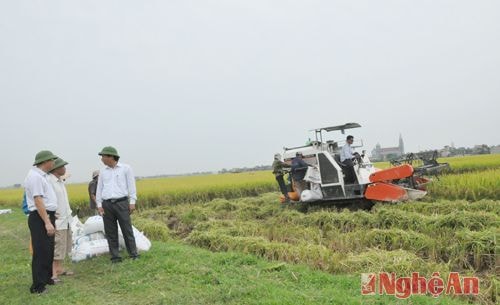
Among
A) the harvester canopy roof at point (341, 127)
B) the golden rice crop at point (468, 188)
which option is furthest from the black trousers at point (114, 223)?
the golden rice crop at point (468, 188)

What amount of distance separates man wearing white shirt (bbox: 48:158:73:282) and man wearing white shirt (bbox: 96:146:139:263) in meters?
0.50

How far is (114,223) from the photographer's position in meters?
5.77

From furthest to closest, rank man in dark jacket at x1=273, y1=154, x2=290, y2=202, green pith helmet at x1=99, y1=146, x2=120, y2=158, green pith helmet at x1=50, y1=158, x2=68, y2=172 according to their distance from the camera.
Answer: man in dark jacket at x1=273, y1=154, x2=290, y2=202, green pith helmet at x1=99, y1=146, x2=120, y2=158, green pith helmet at x1=50, y1=158, x2=68, y2=172

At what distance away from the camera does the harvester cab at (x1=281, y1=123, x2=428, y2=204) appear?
841 centimetres

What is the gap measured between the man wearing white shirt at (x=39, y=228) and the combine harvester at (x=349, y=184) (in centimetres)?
598

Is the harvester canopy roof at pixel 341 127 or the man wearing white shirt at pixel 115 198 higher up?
the harvester canopy roof at pixel 341 127

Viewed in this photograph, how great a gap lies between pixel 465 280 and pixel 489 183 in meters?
6.68

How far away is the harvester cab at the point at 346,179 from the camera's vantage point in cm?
841

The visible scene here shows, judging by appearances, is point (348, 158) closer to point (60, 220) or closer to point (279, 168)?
point (279, 168)

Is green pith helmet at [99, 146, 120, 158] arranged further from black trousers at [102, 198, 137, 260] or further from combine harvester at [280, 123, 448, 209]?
combine harvester at [280, 123, 448, 209]

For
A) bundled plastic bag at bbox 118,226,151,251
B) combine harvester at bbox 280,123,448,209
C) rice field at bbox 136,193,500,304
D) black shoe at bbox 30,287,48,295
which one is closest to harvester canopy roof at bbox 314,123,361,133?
combine harvester at bbox 280,123,448,209

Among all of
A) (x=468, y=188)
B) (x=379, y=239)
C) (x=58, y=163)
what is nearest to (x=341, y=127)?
(x=468, y=188)

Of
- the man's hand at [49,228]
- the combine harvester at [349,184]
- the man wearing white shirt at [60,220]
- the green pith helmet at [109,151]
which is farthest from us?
the combine harvester at [349,184]

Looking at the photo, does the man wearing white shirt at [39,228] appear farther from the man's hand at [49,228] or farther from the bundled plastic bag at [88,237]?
the bundled plastic bag at [88,237]
